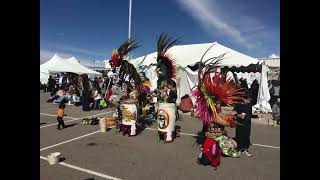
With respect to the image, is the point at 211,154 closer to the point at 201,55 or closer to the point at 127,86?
the point at 127,86

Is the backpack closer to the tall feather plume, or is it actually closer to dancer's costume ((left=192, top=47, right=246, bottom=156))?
dancer's costume ((left=192, top=47, right=246, bottom=156))

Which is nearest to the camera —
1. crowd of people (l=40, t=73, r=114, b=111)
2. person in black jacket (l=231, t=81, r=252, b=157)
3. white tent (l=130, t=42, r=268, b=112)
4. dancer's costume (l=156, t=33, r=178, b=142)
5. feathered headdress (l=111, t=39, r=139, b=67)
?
person in black jacket (l=231, t=81, r=252, b=157)

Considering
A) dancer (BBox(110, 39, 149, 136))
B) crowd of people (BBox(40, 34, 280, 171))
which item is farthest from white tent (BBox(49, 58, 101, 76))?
dancer (BBox(110, 39, 149, 136))

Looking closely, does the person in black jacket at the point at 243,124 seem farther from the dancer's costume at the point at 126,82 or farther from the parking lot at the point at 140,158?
the dancer's costume at the point at 126,82

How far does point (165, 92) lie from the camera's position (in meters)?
8.86

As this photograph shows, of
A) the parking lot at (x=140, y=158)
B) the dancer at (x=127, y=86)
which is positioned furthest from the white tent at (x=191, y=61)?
the parking lot at (x=140, y=158)

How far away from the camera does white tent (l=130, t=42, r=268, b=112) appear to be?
50.0ft

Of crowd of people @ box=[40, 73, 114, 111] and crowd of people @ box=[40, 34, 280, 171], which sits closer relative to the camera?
crowd of people @ box=[40, 34, 280, 171]

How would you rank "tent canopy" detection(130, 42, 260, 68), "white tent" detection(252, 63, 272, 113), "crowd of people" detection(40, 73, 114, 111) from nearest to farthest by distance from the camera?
1. "white tent" detection(252, 63, 272, 113)
2. "tent canopy" detection(130, 42, 260, 68)
3. "crowd of people" detection(40, 73, 114, 111)

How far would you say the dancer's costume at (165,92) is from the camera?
8.03m
